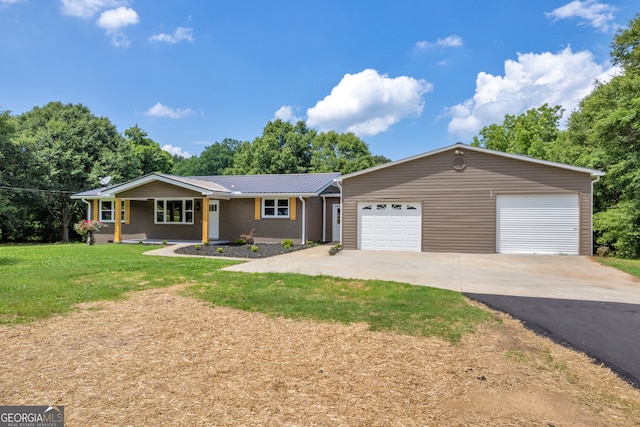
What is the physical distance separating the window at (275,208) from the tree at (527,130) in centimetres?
2388

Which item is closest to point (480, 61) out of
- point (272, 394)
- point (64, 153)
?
point (272, 394)

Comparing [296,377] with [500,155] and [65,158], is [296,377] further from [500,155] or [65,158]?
[65,158]

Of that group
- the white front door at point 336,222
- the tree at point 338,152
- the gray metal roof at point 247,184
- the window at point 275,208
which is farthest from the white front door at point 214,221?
the tree at point 338,152

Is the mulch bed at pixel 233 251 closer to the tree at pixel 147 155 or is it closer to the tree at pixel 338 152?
the tree at pixel 147 155

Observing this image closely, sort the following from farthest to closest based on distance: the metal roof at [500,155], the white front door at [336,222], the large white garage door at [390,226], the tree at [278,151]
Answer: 1. the tree at [278,151]
2. the white front door at [336,222]
3. the large white garage door at [390,226]
4. the metal roof at [500,155]

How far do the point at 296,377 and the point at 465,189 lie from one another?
41.6 ft

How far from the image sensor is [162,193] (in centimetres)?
1750

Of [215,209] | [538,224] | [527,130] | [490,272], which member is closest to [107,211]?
[215,209]

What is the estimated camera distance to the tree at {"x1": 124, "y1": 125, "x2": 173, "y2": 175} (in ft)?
116

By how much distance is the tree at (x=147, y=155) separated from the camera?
116ft

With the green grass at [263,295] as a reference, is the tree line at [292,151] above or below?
above

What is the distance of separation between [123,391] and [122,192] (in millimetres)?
17508

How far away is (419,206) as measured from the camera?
582 inches

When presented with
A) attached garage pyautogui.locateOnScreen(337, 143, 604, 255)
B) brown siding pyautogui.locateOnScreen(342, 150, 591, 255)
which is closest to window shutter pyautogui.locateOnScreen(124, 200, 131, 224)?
attached garage pyautogui.locateOnScreen(337, 143, 604, 255)
